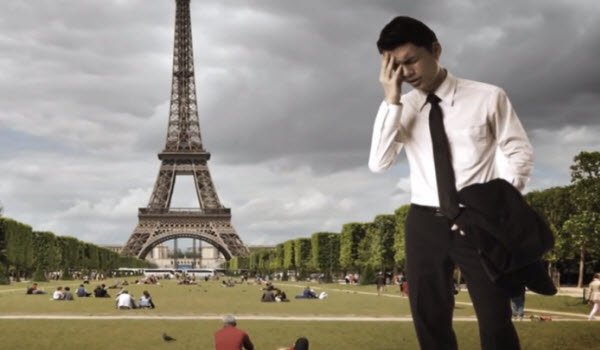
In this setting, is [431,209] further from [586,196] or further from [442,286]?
[586,196]

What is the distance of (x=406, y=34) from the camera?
340 cm

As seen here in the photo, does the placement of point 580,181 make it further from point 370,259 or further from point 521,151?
point 370,259

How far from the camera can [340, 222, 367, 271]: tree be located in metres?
60.8

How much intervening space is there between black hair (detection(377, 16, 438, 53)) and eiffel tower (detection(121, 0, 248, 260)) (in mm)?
94141

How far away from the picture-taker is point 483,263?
3252 mm

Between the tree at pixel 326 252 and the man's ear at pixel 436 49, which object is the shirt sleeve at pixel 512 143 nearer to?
the man's ear at pixel 436 49

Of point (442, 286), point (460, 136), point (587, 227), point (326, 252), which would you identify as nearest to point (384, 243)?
point (326, 252)

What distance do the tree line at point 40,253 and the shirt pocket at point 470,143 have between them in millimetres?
54941

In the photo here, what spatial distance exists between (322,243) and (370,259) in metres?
12.5

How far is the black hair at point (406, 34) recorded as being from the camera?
3398mm

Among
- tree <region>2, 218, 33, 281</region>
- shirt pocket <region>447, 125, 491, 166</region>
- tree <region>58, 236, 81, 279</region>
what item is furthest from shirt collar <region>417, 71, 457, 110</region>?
tree <region>58, 236, 81, 279</region>

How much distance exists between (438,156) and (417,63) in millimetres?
419

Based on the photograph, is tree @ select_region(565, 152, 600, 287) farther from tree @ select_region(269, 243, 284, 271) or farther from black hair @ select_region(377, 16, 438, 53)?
tree @ select_region(269, 243, 284, 271)

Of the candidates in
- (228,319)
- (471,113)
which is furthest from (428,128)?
(228,319)
